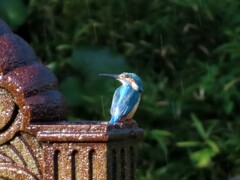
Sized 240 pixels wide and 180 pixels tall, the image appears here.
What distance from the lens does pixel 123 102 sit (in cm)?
207

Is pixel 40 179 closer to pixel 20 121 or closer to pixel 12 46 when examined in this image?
pixel 20 121

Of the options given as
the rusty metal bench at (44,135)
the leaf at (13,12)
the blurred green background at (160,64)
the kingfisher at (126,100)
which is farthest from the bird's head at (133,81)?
the leaf at (13,12)

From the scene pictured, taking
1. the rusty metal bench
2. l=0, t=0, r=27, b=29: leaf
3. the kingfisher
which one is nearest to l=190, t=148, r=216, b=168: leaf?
l=0, t=0, r=27, b=29: leaf

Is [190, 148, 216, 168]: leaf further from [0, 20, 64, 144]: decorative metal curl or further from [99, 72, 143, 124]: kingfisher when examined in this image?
[0, 20, 64, 144]: decorative metal curl

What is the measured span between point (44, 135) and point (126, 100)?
0.25m

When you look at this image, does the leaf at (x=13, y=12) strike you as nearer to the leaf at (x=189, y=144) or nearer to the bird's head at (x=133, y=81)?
the leaf at (x=189, y=144)

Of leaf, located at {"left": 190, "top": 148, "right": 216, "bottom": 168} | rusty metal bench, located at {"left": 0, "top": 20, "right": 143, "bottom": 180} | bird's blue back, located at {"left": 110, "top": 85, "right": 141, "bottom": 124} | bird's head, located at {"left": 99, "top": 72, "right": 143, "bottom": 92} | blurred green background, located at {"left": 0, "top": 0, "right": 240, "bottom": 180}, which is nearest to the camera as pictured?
rusty metal bench, located at {"left": 0, "top": 20, "right": 143, "bottom": 180}

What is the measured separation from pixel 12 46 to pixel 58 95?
0.47ft

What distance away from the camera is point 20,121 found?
1.96 m

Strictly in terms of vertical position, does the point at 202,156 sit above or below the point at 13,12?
below

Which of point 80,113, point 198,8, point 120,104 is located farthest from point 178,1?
point 120,104

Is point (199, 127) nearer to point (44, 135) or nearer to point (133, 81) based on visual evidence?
point (133, 81)

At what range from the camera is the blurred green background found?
5109 millimetres

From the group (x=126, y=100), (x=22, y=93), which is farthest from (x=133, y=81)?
(x=22, y=93)
